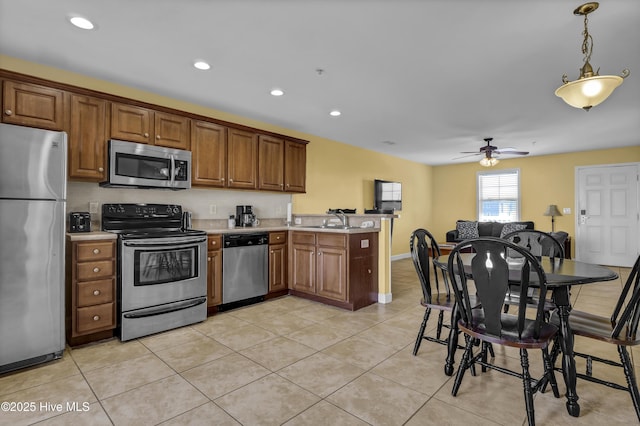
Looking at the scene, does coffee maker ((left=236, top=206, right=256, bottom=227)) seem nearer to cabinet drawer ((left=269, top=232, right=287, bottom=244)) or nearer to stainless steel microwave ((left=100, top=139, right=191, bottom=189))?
cabinet drawer ((left=269, top=232, right=287, bottom=244))

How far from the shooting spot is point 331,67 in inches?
124

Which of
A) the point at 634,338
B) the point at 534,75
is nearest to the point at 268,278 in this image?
the point at 634,338

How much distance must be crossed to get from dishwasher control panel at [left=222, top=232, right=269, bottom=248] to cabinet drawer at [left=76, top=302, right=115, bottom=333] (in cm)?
128

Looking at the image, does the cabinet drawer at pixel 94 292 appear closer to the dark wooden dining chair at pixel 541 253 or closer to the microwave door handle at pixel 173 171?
the microwave door handle at pixel 173 171

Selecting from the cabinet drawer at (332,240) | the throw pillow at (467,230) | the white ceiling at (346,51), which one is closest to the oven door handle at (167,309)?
the cabinet drawer at (332,240)

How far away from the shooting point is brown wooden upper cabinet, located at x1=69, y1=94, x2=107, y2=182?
3004 mm

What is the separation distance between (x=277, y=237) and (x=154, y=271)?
162 centimetres

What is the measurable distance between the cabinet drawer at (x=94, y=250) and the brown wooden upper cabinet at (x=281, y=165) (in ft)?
6.58

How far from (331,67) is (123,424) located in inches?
123

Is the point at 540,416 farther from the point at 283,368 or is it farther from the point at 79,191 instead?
the point at 79,191

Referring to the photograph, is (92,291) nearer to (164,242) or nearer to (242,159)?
(164,242)

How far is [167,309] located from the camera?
10.6 feet

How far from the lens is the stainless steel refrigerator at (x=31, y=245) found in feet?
7.84

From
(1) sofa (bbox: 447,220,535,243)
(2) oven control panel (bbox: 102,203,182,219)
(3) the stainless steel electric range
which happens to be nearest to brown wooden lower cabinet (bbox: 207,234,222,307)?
(3) the stainless steel electric range
